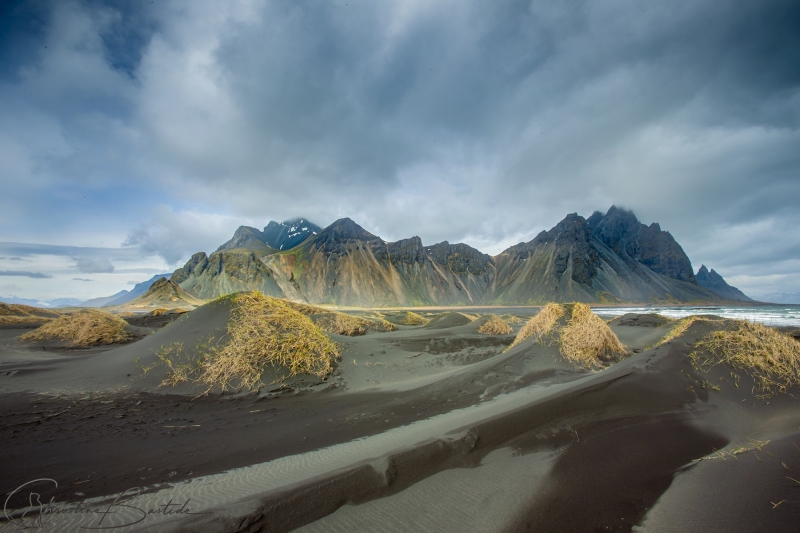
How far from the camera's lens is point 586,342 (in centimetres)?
886

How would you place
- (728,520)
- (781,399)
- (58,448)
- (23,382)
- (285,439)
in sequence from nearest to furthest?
(728,520) → (58,448) → (285,439) → (781,399) → (23,382)

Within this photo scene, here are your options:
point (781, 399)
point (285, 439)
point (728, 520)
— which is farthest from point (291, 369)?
point (781, 399)

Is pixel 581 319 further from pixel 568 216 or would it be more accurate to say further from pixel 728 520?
pixel 568 216

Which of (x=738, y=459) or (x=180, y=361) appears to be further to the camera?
(x=180, y=361)

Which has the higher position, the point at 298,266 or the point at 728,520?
the point at 298,266

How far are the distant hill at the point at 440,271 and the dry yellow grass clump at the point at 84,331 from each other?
72.2m

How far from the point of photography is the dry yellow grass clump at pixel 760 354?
550 cm

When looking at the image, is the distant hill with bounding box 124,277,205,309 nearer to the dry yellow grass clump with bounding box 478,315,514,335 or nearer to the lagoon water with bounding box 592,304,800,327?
the dry yellow grass clump with bounding box 478,315,514,335

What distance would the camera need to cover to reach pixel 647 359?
20.2 ft

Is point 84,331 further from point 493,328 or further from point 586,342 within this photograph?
point 493,328

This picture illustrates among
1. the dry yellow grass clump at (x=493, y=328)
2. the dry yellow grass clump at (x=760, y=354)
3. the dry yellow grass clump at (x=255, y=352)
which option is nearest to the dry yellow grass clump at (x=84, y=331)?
the dry yellow grass clump at (x=255, y=352)

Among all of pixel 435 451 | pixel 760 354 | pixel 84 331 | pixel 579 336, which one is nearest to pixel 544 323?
pixel 579 336

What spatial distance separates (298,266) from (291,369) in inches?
4563

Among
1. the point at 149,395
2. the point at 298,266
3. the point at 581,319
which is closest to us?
the point at 149,395
